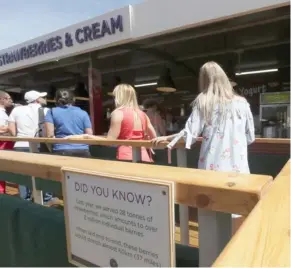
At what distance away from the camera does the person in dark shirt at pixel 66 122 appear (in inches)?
125

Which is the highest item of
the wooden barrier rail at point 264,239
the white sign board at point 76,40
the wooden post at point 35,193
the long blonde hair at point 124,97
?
the white sign board at point 76,40

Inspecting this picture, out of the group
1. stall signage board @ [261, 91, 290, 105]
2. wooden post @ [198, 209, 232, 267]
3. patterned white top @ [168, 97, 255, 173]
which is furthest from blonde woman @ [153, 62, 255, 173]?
stall signage board @ [261, 91, 290, 105]

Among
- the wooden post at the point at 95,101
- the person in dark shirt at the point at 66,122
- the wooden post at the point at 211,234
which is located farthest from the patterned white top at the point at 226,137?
the wooden post at the point at 95,101

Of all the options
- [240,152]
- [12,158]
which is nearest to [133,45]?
[240,152]

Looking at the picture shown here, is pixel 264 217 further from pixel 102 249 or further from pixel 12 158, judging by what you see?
pixel 12 158

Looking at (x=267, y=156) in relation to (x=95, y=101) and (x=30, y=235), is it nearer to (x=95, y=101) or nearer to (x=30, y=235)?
(x=30, y=235)

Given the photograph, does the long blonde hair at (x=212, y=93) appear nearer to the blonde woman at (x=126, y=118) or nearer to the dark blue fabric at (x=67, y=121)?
the blonde woman at (x=126, y=118)

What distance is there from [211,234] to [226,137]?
3.93 feet

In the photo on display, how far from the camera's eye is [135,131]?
280 centimetres

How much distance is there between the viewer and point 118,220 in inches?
35.1

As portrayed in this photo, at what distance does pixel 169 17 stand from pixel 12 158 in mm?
3973

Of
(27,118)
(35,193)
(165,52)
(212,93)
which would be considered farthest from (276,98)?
(35,193)

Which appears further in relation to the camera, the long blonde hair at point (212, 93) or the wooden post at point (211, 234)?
the long blonde hair at point (212, 93)

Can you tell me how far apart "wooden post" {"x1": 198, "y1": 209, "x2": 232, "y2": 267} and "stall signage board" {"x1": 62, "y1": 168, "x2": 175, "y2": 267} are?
0.10 metres
